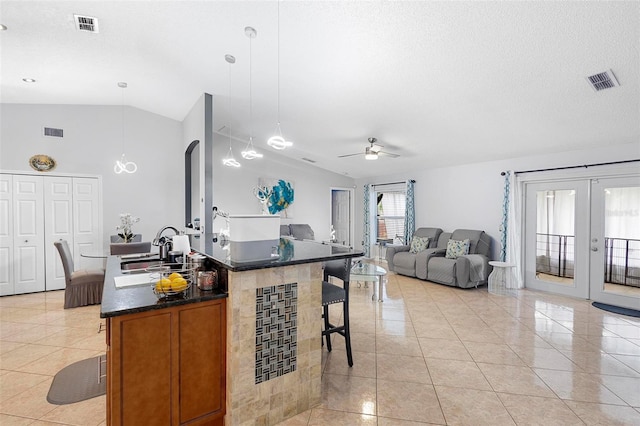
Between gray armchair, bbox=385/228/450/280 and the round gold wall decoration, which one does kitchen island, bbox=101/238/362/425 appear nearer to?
gray armchair, bbox=385/228/450/280

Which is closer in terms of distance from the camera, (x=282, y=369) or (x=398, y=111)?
(x=282, y=369)

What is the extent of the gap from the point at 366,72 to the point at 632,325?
171 inches

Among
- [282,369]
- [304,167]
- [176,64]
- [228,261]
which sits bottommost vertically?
[282,369]

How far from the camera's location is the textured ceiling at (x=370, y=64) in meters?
2.46

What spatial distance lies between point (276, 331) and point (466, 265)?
4284mm

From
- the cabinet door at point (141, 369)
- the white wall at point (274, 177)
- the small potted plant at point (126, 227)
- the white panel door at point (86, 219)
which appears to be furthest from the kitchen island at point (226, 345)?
the white wall at point (274, 177)

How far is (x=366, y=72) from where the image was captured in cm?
334

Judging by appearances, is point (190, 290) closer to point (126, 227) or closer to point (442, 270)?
point (126, 227)

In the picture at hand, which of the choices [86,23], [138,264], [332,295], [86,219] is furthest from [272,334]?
[86,219]

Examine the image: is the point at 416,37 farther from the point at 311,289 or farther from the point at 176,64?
the point at 176,64

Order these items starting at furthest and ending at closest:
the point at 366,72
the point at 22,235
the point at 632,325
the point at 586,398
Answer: the point at 22,235 < the point at 632,325 < the point at 366,72 < the point at 586,398

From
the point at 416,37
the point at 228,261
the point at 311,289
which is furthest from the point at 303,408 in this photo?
the point at 416,37

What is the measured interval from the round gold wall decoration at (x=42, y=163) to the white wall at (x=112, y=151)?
0.24 feet

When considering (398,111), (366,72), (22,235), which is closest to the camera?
(366,72)
